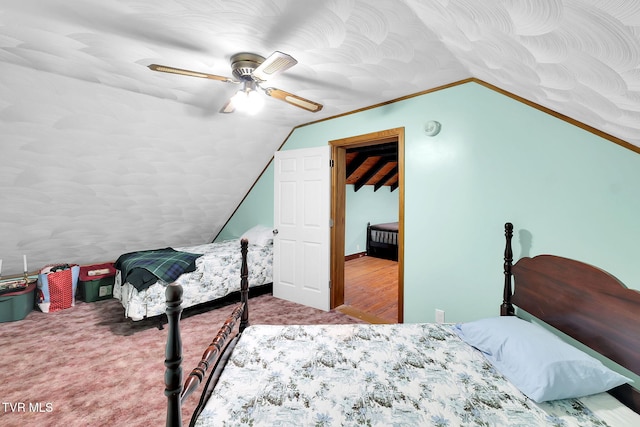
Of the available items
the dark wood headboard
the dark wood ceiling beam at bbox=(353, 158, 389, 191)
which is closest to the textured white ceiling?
the dark wood headboard

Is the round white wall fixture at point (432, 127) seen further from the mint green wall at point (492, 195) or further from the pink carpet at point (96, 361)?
the pink carpet at point (96, 361)

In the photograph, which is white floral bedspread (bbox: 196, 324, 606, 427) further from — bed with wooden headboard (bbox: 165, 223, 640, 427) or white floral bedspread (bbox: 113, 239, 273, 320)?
white floral bedspread (bbox: 113, 239, 273, 320)

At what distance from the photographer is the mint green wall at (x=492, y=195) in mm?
1703

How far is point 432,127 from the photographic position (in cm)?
251

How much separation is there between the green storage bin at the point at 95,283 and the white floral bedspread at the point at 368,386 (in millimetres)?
3477

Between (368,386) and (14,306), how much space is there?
4339mm

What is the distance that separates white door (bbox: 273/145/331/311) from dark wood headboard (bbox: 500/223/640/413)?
2099mm

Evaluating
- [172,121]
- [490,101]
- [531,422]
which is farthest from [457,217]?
[172,121]

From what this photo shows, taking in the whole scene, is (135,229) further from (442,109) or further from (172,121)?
(442,109)

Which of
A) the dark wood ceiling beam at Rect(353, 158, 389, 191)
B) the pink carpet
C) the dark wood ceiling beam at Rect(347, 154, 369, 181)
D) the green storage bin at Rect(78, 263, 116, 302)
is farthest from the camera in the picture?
the dark wood ceiling beam at Rect(353, 158, 389, 191)

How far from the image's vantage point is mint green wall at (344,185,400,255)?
20.2 ft

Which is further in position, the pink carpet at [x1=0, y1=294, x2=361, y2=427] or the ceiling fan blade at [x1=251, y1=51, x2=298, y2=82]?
the pink carpet at [x1=0, y1=294, x2=361, y2=427]

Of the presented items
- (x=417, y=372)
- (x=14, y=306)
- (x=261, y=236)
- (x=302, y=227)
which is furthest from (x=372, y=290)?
(x=14, y=306)

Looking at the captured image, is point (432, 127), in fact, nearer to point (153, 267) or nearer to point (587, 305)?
point (587, 305)
